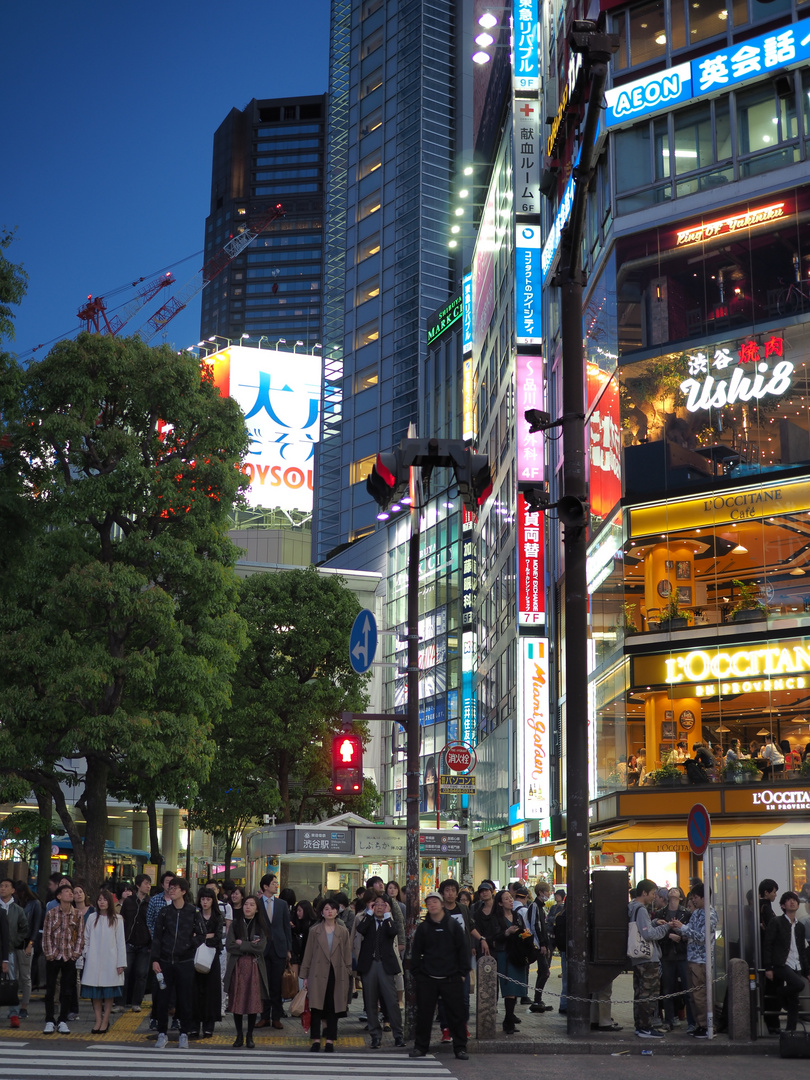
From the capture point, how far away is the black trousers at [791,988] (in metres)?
13.4

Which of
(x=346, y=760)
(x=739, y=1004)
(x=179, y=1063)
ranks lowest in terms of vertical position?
(x=179, y=1063)

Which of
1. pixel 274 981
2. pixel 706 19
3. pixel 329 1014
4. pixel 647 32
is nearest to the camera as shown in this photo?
pixel 329 1014

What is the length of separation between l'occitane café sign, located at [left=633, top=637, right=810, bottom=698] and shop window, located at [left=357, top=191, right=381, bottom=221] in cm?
7441

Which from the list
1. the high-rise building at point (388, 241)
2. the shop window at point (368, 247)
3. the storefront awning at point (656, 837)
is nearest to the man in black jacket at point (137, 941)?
the storefront awning at point (656, 837)

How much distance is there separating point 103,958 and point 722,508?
17985mm

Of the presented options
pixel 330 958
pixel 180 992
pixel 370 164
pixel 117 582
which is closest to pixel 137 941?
pixel 180 992

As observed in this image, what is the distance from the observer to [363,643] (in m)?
13.5

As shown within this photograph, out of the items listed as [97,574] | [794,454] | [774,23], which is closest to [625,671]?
[794,454]

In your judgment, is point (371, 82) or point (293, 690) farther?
point (371, 82)

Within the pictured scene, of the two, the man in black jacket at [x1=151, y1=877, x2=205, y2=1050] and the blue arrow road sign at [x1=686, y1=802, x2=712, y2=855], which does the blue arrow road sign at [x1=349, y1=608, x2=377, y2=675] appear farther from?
the blue arrow road sign at [x1=686, y1=802, x2=712, y2=855]

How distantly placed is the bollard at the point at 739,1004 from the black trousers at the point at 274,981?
16.8 ft

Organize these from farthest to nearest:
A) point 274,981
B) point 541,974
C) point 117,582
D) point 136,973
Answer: point 117,582 → point 541,974 → point 136,973 → point 274,981

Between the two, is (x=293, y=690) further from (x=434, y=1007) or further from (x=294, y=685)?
(x=434, y=1007)

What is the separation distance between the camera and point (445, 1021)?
13.4m
